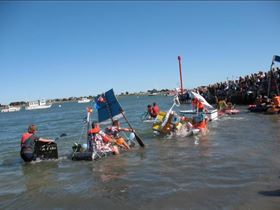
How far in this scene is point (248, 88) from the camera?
39281mm

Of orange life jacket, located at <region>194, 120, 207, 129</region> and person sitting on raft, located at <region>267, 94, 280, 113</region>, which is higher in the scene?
person sitting on raft, located at <region>267, 94, 280, 113</region>

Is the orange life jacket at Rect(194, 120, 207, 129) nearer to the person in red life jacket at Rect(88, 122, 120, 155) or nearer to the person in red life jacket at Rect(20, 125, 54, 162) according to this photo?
the person in red life jacket at Rect(88, 122, 120, 155)

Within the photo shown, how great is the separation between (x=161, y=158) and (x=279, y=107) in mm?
15218

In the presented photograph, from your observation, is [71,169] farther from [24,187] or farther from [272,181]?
[272,181]

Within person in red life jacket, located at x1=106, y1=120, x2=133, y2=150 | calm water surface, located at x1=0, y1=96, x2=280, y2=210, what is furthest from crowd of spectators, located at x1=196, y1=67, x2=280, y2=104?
person in red life jacket, located at x1=106, y1=120, x2=133, y2=150

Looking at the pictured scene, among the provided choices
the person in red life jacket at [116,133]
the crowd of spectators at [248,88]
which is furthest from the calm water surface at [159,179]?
the crowd of spectators at [248,88]

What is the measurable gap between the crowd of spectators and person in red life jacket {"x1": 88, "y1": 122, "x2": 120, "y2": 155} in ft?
66.3

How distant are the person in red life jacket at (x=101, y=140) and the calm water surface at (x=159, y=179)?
0.47 metres

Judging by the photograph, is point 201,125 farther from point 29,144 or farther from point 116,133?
point 29,144

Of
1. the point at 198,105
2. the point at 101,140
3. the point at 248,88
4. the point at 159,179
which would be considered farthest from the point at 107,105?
the point at 248,88

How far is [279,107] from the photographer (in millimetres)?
26062

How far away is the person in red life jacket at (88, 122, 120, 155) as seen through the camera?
1416cm

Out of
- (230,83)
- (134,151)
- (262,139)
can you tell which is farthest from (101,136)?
Answer: (230,83)

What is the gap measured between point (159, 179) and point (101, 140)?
455cm
